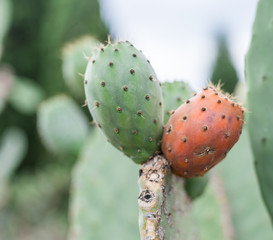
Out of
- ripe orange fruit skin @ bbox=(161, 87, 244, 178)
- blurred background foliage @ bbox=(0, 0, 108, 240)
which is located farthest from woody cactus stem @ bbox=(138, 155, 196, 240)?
blurred background foliage @ bbox=(0, 0, 108, 240)

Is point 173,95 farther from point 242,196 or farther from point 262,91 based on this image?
point 242,196

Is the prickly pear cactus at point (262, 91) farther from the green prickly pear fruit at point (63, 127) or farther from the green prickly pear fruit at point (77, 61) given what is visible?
the green prickly pear fruit at point (63, 127)

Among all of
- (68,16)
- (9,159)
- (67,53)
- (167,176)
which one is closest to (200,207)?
(67,53)

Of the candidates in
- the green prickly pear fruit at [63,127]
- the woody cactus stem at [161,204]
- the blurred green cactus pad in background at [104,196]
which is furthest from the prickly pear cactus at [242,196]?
the woody cactus stem at [161,204]

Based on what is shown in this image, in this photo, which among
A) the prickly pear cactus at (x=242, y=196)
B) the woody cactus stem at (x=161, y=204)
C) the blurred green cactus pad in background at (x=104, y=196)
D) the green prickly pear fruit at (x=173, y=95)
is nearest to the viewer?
the woody cactus stem at (x=161, y=204)

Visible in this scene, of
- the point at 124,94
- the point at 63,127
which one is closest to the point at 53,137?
the point at 63,127
